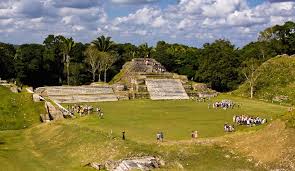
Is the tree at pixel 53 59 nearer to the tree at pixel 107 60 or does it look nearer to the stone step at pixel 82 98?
the tree at pixel 107 60

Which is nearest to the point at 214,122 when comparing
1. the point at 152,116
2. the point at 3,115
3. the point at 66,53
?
the point at 152,116

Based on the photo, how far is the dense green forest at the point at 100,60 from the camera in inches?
3605

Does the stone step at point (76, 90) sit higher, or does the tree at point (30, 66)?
the tree at point (30, 66)

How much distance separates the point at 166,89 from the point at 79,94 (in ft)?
51.3

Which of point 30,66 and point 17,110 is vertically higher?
point 30,66

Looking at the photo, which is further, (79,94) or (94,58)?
(94,58)

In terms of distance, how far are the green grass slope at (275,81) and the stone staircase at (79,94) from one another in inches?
948

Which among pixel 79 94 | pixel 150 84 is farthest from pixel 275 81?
pixel 79 94

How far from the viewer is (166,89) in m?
76.8

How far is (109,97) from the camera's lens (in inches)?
2800

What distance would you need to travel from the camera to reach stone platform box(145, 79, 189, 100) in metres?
73.1

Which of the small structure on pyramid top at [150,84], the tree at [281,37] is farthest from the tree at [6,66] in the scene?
the tree at [281,37]

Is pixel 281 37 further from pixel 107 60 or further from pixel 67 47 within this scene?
pixel 67 47

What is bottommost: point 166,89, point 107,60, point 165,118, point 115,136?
point 115,136
